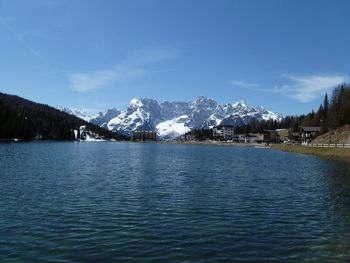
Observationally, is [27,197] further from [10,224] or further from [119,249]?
[119,249]

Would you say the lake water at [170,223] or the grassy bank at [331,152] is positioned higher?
the grassy bank at [331,152]

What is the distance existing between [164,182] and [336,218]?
2369cm

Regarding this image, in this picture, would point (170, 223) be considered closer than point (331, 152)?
Yes

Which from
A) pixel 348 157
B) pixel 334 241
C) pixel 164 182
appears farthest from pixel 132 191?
pixel 348 157

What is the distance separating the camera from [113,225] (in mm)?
24828

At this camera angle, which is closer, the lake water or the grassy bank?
the lake water

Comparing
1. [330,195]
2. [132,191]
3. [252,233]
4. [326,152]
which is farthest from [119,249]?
[326,152]

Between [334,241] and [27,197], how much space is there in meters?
24.8

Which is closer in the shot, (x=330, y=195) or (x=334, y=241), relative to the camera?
(x=334, y=241)

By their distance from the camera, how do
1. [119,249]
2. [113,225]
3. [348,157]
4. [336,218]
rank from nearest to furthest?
[119,249] < [113,225] < [336,218] < [348,157]

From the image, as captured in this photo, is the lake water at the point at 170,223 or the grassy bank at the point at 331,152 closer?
the lake water at the point at 170,223

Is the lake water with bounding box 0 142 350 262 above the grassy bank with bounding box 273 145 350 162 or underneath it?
underneath

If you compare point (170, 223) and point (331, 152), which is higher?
point (331, 152)

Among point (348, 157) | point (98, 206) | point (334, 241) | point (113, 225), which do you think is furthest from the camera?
point (348, 157)
